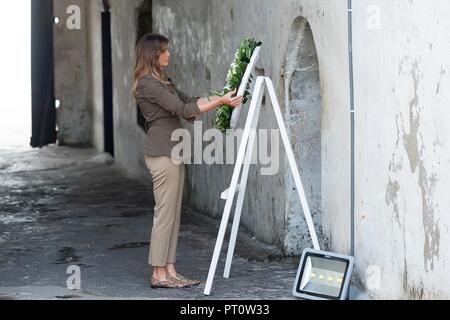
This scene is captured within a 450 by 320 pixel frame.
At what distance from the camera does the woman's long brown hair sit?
23.4 feet

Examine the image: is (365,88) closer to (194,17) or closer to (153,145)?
(153,145)

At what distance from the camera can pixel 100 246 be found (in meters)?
9.30

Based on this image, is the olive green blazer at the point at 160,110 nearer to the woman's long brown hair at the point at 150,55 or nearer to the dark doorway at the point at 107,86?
the woman's long brown hair at the point at 150,55

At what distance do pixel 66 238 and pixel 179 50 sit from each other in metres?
2.76

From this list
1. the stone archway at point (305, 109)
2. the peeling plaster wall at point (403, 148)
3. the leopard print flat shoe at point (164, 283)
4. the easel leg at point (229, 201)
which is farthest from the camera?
the stone archway at point (305, 109)

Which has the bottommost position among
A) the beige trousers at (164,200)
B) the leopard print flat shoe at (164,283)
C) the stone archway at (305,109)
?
the leopard print flat shoe at (164,283)

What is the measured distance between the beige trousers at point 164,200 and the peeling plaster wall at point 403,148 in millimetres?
1170

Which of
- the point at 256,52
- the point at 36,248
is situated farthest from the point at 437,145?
the point at 36,248

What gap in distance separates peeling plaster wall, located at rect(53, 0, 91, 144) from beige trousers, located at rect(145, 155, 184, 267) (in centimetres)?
1160

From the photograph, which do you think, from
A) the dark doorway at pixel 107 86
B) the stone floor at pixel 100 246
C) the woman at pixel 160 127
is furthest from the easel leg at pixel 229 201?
the dark doorway at pixel 107 86

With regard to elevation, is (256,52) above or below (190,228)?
above

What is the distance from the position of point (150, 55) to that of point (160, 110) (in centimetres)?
35

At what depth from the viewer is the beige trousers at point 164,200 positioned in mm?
7141
